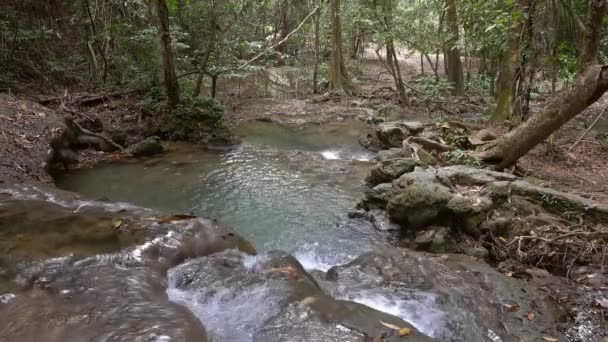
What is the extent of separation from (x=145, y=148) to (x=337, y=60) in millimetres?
10882

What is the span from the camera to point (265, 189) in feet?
28.5

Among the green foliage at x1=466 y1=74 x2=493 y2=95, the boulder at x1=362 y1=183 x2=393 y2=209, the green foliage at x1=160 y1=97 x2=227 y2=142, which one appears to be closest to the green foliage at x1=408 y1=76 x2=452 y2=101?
the green foliage at x1=466 y1=74 x2=493 y2=95

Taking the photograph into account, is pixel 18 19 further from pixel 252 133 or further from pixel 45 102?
pixel 252 133

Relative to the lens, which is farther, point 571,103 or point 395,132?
point 395,132

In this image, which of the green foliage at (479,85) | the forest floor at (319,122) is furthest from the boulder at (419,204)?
the green foliage at (479,85)

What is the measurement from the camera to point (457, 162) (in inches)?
341

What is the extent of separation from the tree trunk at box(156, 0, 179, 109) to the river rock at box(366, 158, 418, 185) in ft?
20.2

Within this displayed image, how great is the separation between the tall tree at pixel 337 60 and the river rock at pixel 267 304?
15.0 meters

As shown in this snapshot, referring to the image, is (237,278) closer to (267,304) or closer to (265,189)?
(267,304)

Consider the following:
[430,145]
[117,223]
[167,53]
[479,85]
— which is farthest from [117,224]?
[479,85]

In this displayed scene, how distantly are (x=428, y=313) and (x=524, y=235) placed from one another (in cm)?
223

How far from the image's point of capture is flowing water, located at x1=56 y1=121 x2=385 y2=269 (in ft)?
21.8

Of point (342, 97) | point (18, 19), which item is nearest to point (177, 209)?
point (18, 19)

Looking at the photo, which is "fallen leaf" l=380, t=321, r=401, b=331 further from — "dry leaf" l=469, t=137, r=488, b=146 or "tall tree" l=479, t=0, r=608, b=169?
"dry leaf" l=469, t=137, r=488, b=146
